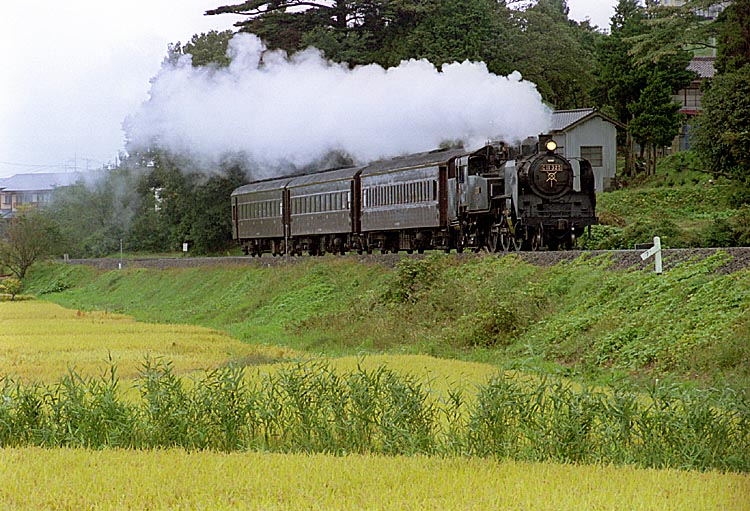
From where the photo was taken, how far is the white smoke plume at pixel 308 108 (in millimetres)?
27919

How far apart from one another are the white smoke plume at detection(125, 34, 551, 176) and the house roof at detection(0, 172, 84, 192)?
19199 millimetres

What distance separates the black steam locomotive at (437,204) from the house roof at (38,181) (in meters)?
25.2

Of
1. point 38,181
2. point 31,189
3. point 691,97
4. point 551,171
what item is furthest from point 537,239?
point 31,189

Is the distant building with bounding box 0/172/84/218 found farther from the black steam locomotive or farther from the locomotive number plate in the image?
the locomotive number plate

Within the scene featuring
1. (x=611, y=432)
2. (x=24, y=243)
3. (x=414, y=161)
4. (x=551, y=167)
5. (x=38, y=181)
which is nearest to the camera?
(x=611, y=432)

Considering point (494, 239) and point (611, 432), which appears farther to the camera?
point (494, 239)

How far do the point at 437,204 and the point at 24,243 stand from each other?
112 feet

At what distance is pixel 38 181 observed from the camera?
205 feet

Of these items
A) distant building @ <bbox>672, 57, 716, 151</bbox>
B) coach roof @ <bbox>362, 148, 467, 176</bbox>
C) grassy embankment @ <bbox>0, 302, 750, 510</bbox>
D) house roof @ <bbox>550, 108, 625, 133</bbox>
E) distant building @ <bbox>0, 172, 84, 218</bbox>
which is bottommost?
grassy embankment @ <bbox>0, 302, 750, 510</bbox>

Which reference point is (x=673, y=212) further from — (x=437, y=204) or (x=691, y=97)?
(x=691, y=97)

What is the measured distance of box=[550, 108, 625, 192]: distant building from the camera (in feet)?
133

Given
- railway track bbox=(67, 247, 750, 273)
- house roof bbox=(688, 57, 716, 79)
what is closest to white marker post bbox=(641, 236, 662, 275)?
railway track bbox=(67, 247, 750, 273)

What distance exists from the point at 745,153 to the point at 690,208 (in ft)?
33.5

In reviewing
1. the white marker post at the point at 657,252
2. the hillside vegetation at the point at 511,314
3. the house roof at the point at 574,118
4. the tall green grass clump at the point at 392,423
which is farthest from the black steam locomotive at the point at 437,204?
the tall green grass clump at the point at 392,423
